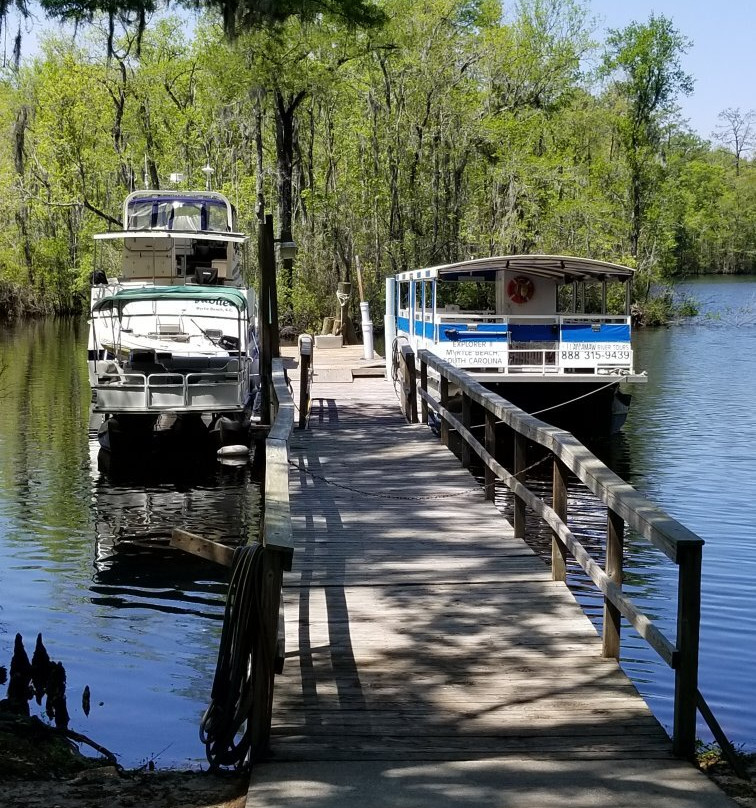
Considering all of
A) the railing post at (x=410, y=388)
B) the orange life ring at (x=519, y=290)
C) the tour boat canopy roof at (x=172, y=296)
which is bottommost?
the railing post at (x=410, y=388)

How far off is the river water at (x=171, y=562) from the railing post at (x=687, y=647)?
250cm

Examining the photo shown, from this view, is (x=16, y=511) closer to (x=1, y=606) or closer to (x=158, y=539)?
(x=158, y=539)

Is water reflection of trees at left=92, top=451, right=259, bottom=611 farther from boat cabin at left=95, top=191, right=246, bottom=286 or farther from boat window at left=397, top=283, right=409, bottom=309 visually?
boat window at left=397, top=283, right=409, bottom=309

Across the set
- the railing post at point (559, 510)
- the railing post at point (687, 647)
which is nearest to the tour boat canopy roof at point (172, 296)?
the railing post at point (559, 510)

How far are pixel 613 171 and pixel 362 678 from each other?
5581 cm

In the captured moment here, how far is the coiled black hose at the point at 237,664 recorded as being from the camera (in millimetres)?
5023

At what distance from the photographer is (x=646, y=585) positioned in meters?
11.3

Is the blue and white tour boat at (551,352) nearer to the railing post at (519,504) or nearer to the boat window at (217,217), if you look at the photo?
the boat window at (217,217)

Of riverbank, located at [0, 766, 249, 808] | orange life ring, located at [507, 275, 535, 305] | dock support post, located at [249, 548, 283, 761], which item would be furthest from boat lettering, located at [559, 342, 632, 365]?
riverbank, located at [0, 766, 249, 808]

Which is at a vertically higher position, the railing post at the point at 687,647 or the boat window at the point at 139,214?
the boat window at the point at 139,214

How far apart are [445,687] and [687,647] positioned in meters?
1.33

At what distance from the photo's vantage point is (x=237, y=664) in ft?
16.6

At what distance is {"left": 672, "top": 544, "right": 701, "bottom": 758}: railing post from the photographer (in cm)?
463

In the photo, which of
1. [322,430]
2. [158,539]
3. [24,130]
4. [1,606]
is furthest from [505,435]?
[24,130]
